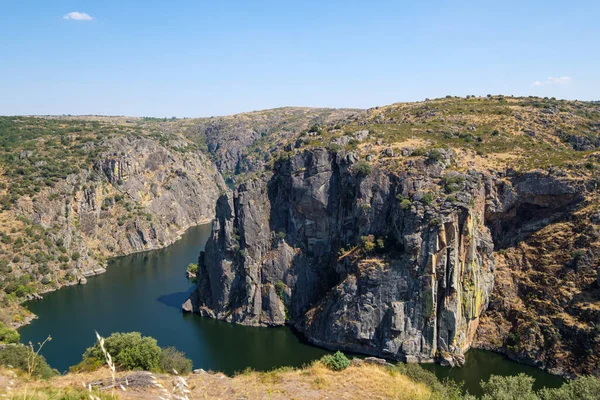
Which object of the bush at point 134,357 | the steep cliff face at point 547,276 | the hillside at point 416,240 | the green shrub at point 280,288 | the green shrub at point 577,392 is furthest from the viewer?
the green shrub at point 280,288

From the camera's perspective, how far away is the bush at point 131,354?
2861 centimetres

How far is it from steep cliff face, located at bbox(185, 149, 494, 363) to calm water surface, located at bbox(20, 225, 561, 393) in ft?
7.07

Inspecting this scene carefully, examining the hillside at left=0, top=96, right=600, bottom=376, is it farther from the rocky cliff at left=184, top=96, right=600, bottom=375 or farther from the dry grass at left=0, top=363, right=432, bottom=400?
the dry grass at left=0, top=363, right=432, bottom=400

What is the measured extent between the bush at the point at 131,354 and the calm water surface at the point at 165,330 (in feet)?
41.8

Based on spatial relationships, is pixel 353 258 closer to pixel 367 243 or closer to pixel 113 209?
pixel 367 243

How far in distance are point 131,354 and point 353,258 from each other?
25.8 metres

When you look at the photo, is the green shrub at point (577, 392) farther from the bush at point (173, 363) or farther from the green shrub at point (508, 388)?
the bush at point (173, 363)

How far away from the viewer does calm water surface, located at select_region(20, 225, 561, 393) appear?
42.2 metres

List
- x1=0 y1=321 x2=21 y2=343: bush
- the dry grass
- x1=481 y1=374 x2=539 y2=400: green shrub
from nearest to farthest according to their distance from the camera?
the dry grass
x1=481 y1=374 x2=539 y2=400: green shrub
x1=0 y1=321 x2=21 y2=343: bush

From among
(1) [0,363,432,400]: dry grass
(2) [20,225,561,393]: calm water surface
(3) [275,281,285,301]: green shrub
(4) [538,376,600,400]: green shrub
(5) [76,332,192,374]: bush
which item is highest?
(1) [0,363,432,400]: dry grass

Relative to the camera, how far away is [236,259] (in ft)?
181

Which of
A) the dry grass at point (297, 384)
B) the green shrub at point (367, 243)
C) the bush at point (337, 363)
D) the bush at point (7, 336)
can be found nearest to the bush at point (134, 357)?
the dry grass at point (297, 384)

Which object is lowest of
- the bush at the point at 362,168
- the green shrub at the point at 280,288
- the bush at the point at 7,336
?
the bush at the point at 7,336

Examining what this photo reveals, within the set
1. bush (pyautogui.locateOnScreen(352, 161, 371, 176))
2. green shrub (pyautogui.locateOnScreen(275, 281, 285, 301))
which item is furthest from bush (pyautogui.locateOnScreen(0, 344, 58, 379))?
bush (pyautogui.locateOnScreen(352, 161, 371, 176))
